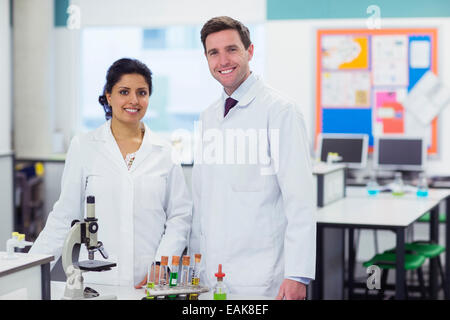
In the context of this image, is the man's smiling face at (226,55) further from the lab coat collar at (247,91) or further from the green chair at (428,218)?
the green chair at (428,218)

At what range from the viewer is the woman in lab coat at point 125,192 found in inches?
78.9

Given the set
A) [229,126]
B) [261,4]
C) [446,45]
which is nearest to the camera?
[229,126]

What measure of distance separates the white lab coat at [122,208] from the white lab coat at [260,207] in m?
0.15

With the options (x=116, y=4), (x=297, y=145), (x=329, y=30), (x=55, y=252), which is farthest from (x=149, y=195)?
(x=116, y=4)

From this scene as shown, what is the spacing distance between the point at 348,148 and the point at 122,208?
12.7ft

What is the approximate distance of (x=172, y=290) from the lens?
1.67 metres

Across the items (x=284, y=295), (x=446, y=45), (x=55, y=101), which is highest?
(x=446, y=45)

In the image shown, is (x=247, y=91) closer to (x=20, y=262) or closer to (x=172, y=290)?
(x=172, y=290)

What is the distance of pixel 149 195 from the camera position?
2041mm

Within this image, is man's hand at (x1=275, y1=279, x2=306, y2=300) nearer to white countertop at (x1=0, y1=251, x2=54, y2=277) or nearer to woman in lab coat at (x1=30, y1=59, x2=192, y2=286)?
woman in lab coat at (x1=30, y1=59, x2=192, y2=286)

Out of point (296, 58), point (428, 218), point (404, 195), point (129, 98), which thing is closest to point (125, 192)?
point (129, 98)

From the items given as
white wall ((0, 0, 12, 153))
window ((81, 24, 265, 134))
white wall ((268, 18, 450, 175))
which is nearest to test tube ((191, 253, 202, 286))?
white wall ((268, 18, 450, 175))
